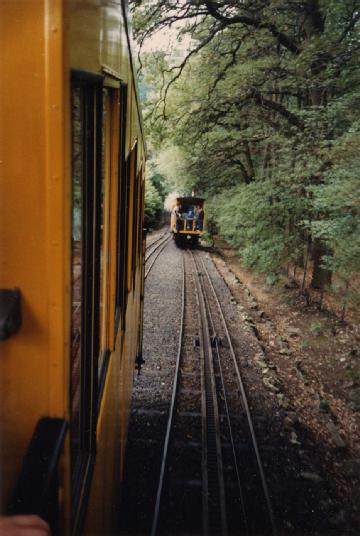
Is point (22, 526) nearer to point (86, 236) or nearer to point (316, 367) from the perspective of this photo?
point (86, 236)

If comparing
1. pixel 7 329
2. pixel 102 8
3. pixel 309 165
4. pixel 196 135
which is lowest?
pixel 7 329

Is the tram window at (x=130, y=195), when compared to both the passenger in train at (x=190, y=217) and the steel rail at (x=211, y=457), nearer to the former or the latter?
the steel rail at (x=211, y=457)

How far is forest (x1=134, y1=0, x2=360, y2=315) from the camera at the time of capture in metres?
8.27

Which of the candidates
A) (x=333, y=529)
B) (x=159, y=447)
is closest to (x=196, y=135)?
(x=159, y=447)

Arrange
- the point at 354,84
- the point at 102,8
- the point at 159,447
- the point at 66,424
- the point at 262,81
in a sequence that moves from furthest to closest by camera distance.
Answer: the point at 262,81
the point at 354,84
the point at 159,447
the point at 102,8
the point at 66,424

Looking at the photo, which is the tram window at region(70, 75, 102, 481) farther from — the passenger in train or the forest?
the passenger in train

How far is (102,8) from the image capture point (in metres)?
1.38

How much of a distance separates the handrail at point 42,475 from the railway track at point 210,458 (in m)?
3.82

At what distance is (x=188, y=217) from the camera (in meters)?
25.0

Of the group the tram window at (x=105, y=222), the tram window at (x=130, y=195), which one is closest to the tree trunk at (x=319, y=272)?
the tram window at (x=130, y=195)

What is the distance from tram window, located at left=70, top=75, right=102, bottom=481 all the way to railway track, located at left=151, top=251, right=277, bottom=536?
344 cm

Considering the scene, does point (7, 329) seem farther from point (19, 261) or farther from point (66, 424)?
point (66, 424)

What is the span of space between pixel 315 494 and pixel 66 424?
16.6 ft

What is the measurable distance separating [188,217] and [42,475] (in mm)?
24447
